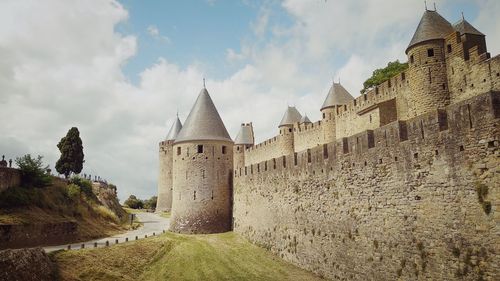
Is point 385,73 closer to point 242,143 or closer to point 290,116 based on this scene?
point 290,116

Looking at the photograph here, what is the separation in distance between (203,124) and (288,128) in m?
16.7

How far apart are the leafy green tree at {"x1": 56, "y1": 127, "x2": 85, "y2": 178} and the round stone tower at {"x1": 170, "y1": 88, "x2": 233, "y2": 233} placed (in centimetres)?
1518

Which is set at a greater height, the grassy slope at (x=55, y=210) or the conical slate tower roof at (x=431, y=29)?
the conical slate tower roof at (x=431, y=29)

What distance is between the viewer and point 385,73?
35031 millimetres

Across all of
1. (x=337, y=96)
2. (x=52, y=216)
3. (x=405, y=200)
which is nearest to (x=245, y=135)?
(x=337, y=96)

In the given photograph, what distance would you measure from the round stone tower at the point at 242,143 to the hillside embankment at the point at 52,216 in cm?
1769

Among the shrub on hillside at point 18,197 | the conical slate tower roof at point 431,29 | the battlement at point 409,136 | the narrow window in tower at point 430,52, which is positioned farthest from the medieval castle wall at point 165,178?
the narrow window in tower at point 430,52

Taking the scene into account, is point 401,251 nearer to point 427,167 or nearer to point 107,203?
point 427,167

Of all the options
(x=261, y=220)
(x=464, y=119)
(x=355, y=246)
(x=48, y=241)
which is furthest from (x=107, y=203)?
(x=464, y=119)

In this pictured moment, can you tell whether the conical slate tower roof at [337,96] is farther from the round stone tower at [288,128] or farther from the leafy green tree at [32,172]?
the leafy green tree at [32,172]

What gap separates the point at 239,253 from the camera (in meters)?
21.0

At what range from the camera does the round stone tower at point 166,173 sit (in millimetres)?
50688

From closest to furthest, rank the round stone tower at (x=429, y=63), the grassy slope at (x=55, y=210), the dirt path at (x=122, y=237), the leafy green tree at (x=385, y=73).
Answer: the dirt path at (x=122, y=237), the grassy slope at (x=55, y=210), the round stone tower at (x=429, y=63), the leafy green tree at (x=385, y=73)

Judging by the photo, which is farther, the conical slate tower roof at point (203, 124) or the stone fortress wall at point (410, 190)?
the conical slate tower roof at point (203, 124)
